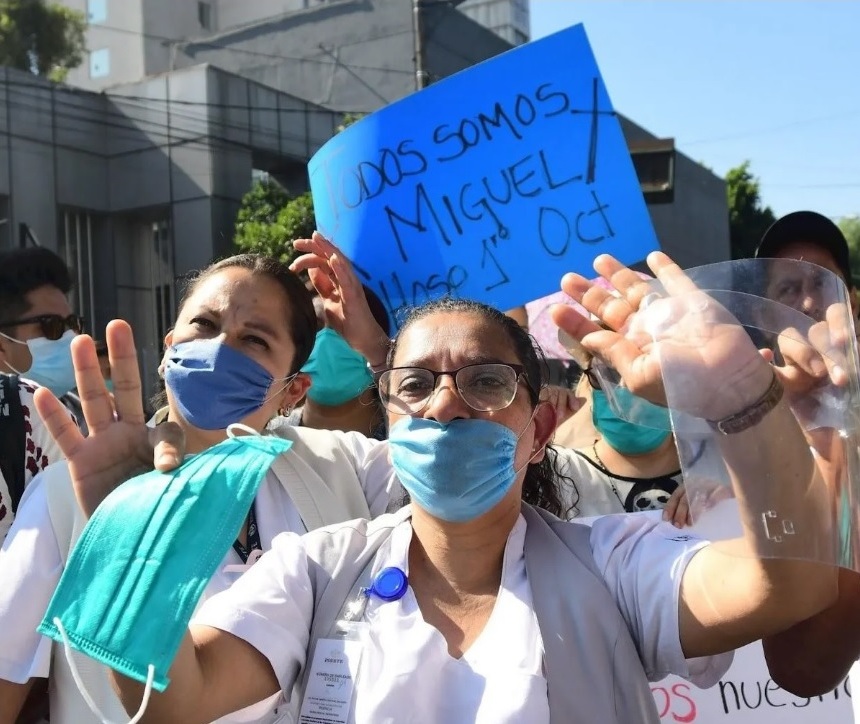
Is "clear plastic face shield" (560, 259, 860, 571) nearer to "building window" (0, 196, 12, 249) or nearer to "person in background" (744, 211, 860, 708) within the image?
"person in background" (744, 211, 860, 708)

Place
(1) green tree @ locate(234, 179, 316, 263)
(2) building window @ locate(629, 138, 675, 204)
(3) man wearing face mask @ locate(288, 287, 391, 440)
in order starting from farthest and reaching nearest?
(1) green tree @ locate(234, 179, 316, 263), (2) building window @ locate(629, 138, 675, 204), (3) man wearing face mask @ locate(288, 287, 391, 440)

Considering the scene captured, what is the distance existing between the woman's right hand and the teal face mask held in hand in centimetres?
9

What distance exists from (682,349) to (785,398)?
0.62 feet

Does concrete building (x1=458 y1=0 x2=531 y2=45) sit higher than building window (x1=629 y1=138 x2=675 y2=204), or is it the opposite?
concrete building (x1=458 y1=0 x2=531 y2=45)

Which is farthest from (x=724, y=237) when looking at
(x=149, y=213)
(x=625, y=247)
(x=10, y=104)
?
(x=625, y=247)

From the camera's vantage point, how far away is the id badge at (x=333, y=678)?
171 cm

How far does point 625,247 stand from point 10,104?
56.1 feet

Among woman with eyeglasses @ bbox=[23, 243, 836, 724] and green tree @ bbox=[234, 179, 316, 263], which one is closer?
woman with eyeglasses @ bbox=[23, 243, 836, 724]

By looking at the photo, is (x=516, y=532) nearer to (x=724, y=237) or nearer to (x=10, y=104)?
(x=10, y=104)

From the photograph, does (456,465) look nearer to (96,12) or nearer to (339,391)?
(339,391)

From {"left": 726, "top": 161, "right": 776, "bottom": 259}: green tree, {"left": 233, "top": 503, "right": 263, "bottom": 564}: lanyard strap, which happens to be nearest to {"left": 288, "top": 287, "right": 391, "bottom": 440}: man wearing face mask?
{"left": 233, "top": 503, "right": 263, "bottom": 564}: lanyard strap

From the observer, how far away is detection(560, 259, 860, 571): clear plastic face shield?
4.73 ft

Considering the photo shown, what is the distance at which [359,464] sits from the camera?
8.50 ft

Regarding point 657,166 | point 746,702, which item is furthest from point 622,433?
point 657,166
